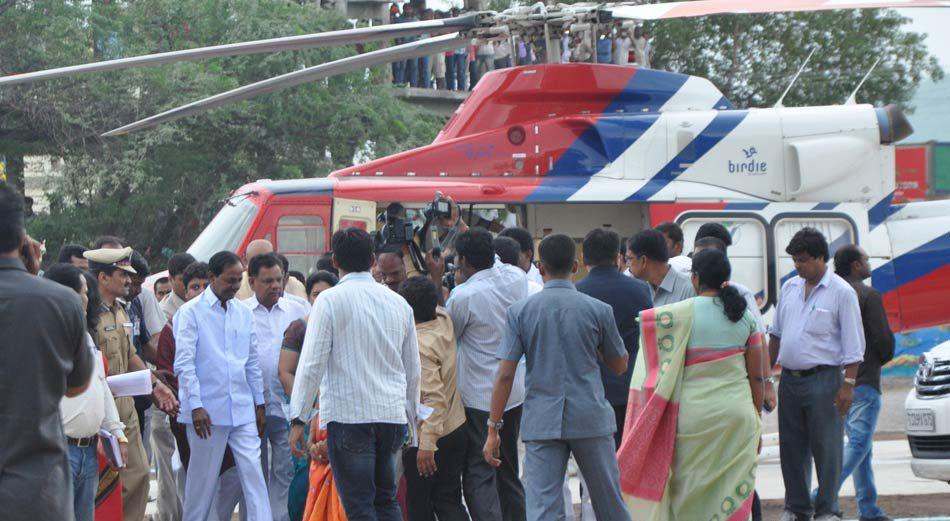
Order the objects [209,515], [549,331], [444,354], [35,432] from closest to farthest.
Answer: [35,432] → [549,331] → [444,354] → [209,515]

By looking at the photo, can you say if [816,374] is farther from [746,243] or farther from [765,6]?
[746,243]

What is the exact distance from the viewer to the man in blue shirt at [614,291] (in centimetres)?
746

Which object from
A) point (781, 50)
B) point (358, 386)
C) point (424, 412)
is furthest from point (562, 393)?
point (781, 50)

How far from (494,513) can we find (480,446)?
0.38 m

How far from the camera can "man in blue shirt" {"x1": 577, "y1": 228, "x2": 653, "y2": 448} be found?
7.46 metres

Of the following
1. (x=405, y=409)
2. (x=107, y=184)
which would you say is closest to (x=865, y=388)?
(x=405, y=409)

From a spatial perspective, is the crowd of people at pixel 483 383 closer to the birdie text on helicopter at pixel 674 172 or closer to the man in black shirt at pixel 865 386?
the man in black shirt at pixel 865 386

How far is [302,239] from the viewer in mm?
12484

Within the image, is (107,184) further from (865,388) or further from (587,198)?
(865,388)

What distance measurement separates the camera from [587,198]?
1272 centimetres

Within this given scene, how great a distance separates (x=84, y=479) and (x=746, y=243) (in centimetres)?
809

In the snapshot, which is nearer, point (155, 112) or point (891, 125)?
point (891, 125)

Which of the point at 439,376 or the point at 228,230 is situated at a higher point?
the point at 228,230

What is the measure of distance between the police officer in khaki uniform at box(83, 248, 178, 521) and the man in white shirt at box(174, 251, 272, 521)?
22 cm
